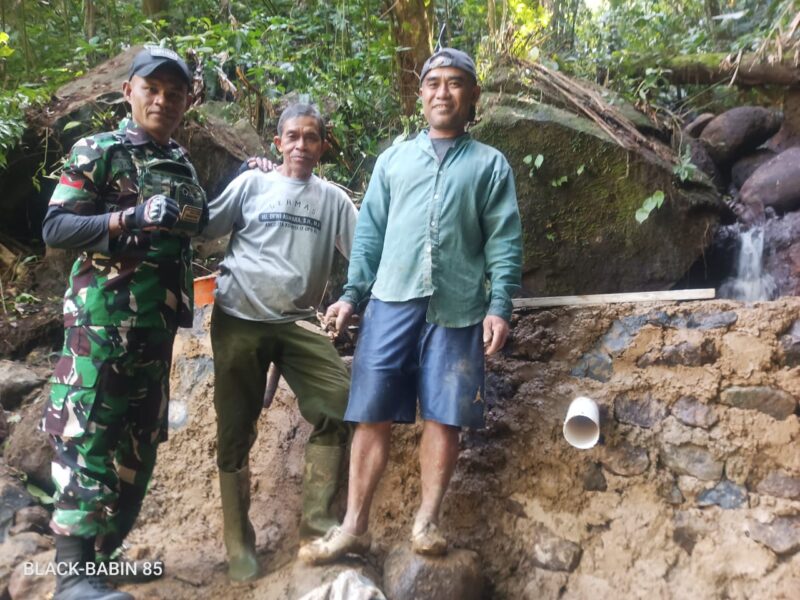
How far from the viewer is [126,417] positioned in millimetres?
2602

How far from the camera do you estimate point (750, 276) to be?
485 centimetres

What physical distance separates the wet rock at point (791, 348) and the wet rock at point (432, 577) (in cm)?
157

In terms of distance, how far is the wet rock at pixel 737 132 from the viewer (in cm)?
661

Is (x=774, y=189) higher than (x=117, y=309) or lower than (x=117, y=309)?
higher

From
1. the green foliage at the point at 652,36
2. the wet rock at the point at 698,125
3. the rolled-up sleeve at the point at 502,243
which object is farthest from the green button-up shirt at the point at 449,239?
the wet rock at the point at 698,125

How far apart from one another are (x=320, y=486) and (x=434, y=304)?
38.2 inches

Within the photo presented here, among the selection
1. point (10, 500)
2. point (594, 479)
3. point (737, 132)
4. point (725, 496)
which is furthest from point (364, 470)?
point (737, 132)

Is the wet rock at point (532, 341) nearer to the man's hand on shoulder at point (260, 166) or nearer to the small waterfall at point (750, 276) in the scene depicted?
the man's hand on shoulder at point (260, 166)

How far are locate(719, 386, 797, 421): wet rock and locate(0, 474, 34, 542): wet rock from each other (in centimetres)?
335

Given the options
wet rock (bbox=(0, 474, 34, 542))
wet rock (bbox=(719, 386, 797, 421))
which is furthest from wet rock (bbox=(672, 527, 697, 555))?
wet rock (bbox=(0, 474, 34, 542))

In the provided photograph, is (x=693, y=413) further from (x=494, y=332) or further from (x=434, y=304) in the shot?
(x=434, y=304)

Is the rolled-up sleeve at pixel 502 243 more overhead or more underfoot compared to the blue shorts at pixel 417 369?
more overhead

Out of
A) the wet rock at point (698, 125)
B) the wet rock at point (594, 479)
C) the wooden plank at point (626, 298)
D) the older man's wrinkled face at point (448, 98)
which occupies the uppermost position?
the wet rock at point (698, 125)

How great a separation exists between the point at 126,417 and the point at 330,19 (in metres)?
5.60
